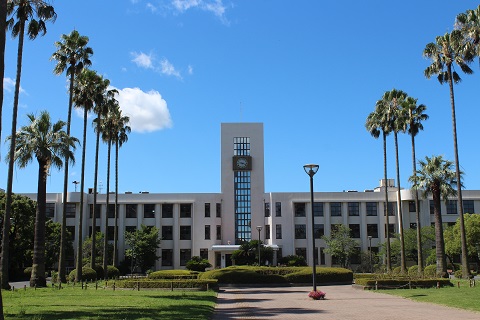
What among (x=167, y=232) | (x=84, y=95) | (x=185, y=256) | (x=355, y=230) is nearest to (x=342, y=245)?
(x=355, y=230)

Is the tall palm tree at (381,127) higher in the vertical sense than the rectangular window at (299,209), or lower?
Answer: higher

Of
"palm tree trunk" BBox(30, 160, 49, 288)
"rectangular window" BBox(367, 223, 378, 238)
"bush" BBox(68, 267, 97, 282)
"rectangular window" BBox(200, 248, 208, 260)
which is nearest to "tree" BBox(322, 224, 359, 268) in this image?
"rectangular window" BBox(367, 223, 378, 238)

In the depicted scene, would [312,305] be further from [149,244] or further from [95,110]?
[149,244]

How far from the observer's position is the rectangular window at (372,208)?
7219 centimetres

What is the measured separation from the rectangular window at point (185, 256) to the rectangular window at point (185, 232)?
5.70 feet

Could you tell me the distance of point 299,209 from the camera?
71625 millimetres

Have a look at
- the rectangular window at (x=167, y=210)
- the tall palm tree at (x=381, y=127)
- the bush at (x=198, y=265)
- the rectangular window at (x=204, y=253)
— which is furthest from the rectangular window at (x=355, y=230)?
the rectangular window at (x=167, y=210)

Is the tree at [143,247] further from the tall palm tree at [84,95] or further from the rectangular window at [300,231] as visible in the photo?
the tall palm tree at [84,95]

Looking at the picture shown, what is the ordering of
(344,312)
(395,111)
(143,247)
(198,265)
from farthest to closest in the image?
(143,247) → (198,265) → (395,111) → (344,312)

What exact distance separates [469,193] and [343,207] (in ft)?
55.4

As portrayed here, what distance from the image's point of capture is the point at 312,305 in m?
23.8

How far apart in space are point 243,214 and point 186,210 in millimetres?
7792

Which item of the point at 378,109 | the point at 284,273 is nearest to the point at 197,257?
the point at 284,273

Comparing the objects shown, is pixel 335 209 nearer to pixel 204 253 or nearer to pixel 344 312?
pixel 204 253
